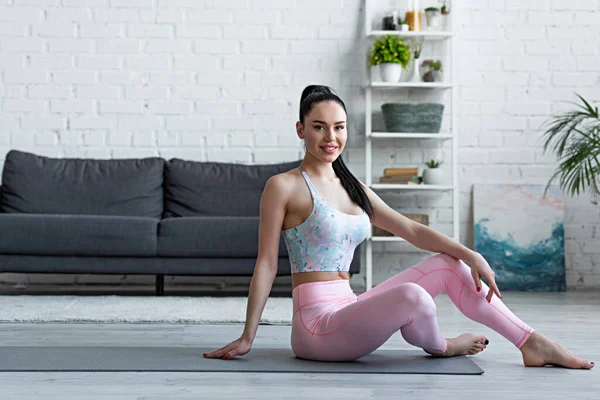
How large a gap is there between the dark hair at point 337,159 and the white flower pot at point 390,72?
248 cm

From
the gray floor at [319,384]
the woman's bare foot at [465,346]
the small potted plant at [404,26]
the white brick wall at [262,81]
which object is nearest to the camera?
the gray floor at [319,384]

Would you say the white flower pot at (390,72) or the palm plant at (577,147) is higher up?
the white flower pot at (390,72)

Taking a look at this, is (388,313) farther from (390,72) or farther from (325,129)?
(390,72)

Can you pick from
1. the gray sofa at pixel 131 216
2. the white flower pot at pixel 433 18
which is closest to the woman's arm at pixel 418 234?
the gray sofa at pixel 131 216

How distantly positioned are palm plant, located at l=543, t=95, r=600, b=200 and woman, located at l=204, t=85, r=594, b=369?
2.23 m

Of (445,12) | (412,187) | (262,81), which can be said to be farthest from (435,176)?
(262,81)

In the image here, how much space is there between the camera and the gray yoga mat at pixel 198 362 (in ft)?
6.90

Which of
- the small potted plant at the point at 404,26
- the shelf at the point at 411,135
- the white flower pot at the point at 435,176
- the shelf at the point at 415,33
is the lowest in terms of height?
the white flower pot at the point at 435,176

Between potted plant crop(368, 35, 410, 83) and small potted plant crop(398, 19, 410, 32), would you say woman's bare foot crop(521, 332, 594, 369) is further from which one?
small potted plant crop(398, 19, 410, 32)

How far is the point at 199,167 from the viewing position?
474 cm

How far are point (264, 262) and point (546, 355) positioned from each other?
841 millimetres

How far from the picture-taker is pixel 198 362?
220cm

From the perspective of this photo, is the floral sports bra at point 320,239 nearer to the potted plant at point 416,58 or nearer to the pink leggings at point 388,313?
the pink leggings at point 388,313

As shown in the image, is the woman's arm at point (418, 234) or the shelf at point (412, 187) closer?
the woman's arm at point (418, 234)
